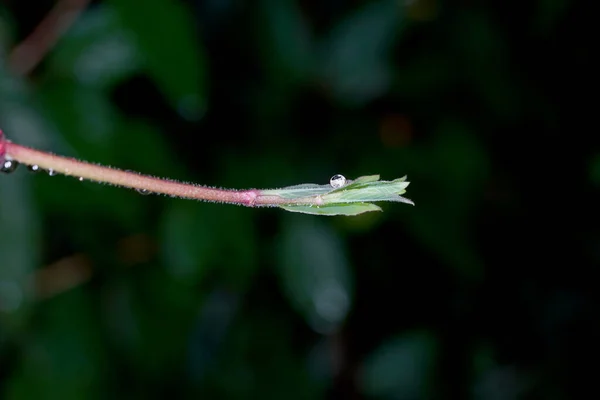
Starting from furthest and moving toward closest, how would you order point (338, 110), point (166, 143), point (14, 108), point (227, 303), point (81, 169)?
point (227, 303) < point (338, 110) < point (166, 143) < point (14, 108) < point (81, 169)

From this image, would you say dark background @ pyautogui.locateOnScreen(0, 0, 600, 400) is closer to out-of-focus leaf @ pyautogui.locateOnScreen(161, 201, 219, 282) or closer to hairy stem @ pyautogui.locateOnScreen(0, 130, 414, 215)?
out-of-focus leaf @ pyautogui.locateOnScreen(161, 201, 219, 282)

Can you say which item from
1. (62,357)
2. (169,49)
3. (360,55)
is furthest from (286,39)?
(62,357)

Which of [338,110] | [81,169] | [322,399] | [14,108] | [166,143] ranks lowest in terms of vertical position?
[81,169]

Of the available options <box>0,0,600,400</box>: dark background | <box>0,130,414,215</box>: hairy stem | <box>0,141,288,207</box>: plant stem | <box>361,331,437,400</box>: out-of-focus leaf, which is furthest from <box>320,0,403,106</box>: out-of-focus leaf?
<box>0,141,288,207</box>: plant stem

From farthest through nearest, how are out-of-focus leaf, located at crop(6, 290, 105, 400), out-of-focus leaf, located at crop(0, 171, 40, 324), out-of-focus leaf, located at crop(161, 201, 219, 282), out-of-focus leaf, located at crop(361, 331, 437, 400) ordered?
out-of-focus leaf, located at crop(361, 331, 437, 400) → out-of-focus leaf, located at crop(6, 290, 105, 400) → out-of-focus leaf, located at crop(161, 201, 219, 282) → out-of-focus leaf, located at crop(0, 171, 40, 324)

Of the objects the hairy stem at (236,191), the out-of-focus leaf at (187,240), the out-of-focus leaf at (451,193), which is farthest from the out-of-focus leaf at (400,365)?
the hairy stem at (236,191)

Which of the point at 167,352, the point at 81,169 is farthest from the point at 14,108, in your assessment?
the point at 81,169

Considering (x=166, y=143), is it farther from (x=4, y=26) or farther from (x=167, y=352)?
(x=167, y=352)
